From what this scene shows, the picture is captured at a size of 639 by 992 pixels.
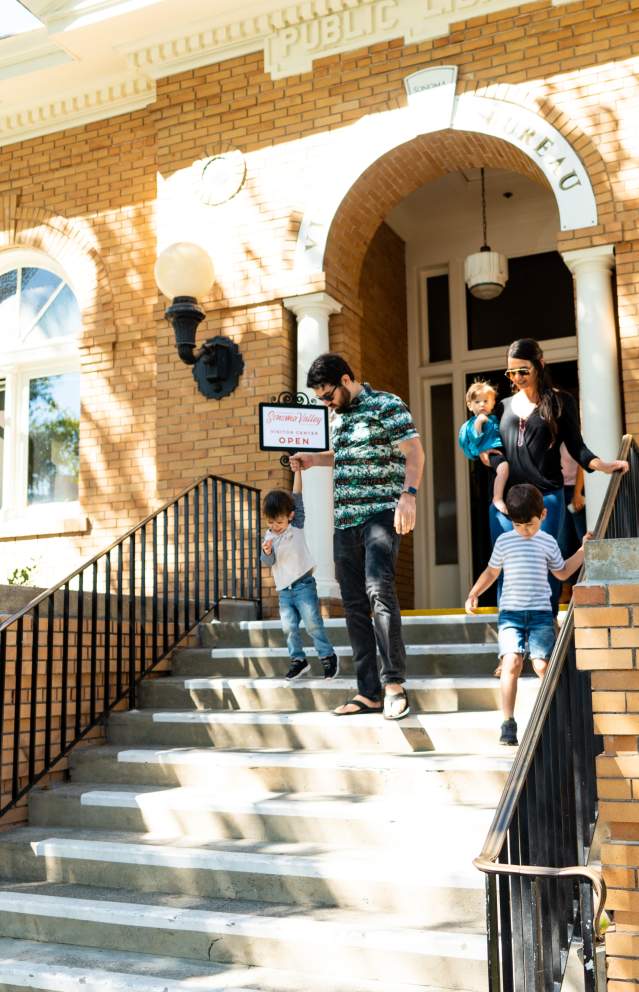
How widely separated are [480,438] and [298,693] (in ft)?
5.30

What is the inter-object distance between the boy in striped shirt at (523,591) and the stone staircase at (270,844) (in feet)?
1.18

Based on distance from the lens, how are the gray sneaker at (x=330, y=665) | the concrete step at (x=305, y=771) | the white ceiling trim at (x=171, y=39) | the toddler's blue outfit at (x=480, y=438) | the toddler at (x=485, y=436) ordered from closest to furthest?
the concrete step at (x=305, y=771), the toddler at (x=485, y=436), the toddler's blue outfit at (x=480, y=438), the gray sneaker at (x=330, y=665), the white ceiling trim at (x=171, y=39)

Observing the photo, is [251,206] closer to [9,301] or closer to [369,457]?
[9,301]

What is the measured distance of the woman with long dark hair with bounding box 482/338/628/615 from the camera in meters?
4.96

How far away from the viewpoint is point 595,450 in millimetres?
6984

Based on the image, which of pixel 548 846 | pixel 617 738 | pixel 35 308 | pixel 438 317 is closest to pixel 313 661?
pixel 617 738

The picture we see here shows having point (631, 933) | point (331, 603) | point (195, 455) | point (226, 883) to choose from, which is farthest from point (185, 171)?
point (631, 933)

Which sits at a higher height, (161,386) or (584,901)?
(161,386)

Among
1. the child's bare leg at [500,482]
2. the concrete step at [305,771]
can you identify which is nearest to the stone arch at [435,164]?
the child's bare leg at [500,482]

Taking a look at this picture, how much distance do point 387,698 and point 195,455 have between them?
12.5 ft

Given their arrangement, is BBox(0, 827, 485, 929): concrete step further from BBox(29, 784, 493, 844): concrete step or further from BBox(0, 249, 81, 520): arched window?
BBox(0, 249, 81, 520): arched window

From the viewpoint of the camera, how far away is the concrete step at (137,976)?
347 cm

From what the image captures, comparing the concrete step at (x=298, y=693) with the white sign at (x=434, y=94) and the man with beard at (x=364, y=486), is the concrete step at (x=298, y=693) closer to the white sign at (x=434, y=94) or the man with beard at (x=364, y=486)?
the man with beard at (x=364, y=486)

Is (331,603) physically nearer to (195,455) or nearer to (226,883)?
(195,455)
